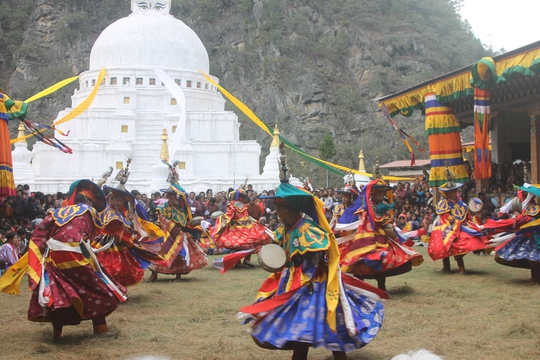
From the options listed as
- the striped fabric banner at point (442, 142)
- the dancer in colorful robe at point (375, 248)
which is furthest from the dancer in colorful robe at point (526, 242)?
the striped fabric banner at point (442, 142)

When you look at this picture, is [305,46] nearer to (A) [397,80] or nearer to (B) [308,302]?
(A) [397,80]

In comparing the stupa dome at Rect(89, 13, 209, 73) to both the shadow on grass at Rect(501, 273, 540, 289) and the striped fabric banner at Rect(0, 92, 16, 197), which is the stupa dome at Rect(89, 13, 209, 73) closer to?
the striped fabric banner at Rect(0, 92, 16, 197)

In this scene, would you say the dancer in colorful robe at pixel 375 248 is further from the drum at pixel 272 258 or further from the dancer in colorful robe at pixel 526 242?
the drum at pixel 272 258

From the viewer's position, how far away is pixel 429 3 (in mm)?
74062

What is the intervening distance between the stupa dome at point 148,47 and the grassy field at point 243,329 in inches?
1120

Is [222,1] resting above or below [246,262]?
above

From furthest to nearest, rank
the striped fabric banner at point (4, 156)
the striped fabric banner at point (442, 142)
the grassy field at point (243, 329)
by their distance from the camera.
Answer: the striped fabric banner at point (442, 142) < the striped fabric banner at point (4, 156) < the grassy field at point (243, 329)

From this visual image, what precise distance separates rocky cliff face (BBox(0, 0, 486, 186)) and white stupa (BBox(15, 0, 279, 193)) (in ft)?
66.5

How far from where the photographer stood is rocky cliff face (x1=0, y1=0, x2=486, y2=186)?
59938mm

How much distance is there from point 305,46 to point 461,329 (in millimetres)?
61345

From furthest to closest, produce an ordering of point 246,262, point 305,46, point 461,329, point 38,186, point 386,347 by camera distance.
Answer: point 305,46
point 38,186
point 246,262
point 461,329
point 386,347

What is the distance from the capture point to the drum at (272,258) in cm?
512

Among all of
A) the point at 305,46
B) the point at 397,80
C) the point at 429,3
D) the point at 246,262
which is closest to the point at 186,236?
the point at 246,262

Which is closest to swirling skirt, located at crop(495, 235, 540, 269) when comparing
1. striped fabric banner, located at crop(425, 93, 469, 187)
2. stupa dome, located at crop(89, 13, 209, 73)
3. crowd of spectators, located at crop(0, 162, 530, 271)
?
crowd of spectators, located at crop(0, 162, 530, 271)
